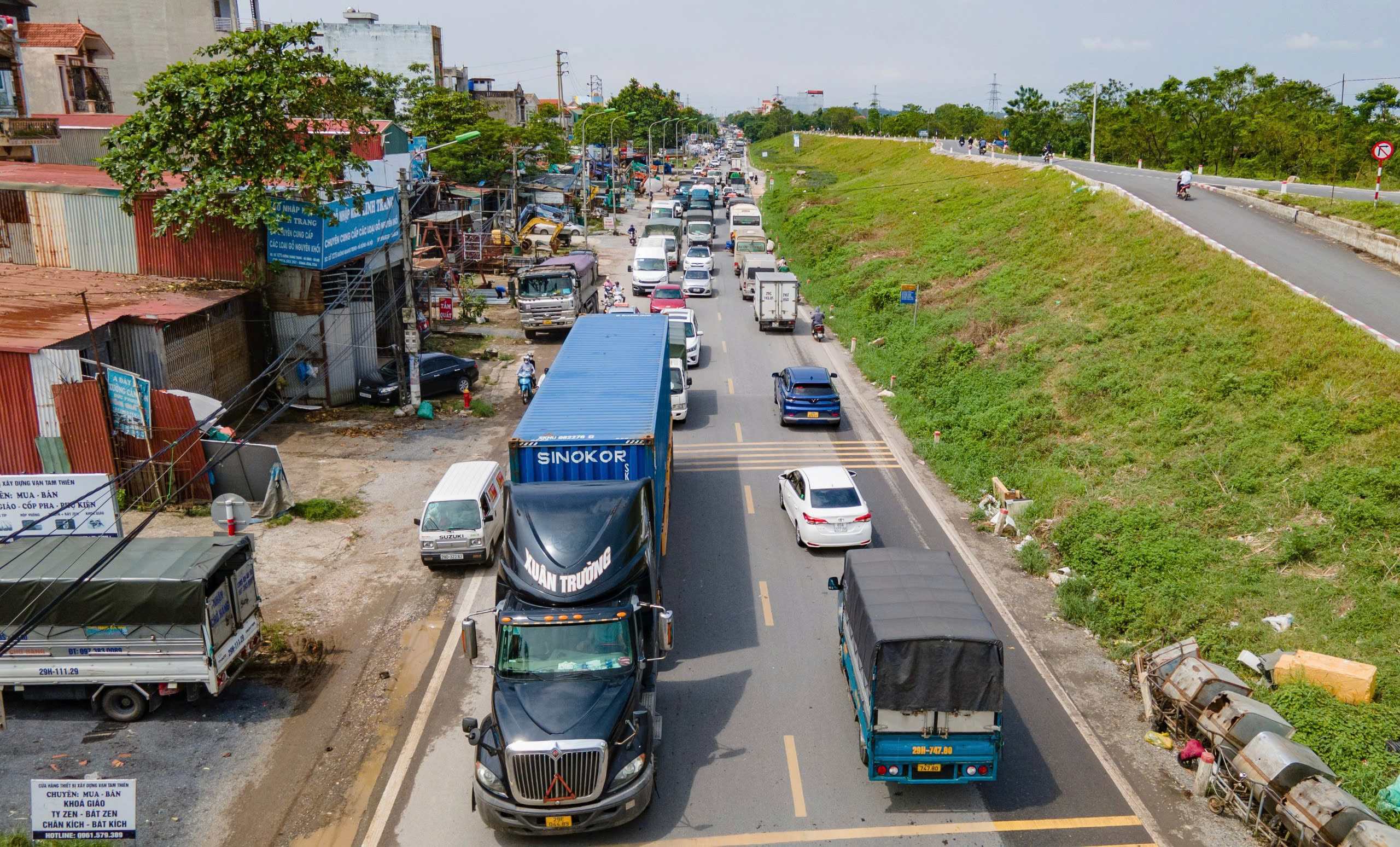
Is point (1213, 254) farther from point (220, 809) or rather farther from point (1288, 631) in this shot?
point (220, 809)

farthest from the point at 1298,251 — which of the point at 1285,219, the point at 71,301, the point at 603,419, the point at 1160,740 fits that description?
the point at 71,301

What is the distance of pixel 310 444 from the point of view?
2481cm

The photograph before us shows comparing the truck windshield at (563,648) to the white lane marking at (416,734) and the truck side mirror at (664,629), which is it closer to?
the truck side mirror at (664,629)

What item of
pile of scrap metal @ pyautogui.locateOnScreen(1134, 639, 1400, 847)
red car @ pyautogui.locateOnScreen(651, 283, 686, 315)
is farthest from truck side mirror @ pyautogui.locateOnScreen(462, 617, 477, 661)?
red car @ pyautogui.locateOnScreen(651, 283, 686, 315)

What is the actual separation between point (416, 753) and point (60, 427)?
13.3 metres

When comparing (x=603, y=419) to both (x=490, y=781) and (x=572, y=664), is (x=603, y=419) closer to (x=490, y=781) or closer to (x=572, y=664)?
(x=572, y=664)

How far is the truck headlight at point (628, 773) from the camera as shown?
10531 mm

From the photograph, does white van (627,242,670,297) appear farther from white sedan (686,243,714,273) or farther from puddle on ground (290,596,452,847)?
puddle on ground (290,596,452,847)

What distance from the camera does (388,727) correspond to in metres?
13.2

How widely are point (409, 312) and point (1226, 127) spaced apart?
56.4 m

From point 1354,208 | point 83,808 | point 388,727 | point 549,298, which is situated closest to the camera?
point 83,808

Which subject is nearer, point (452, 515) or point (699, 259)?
point (452, 515)

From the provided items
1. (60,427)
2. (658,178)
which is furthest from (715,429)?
(658,178)

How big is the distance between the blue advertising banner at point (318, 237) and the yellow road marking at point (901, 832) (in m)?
20.6
